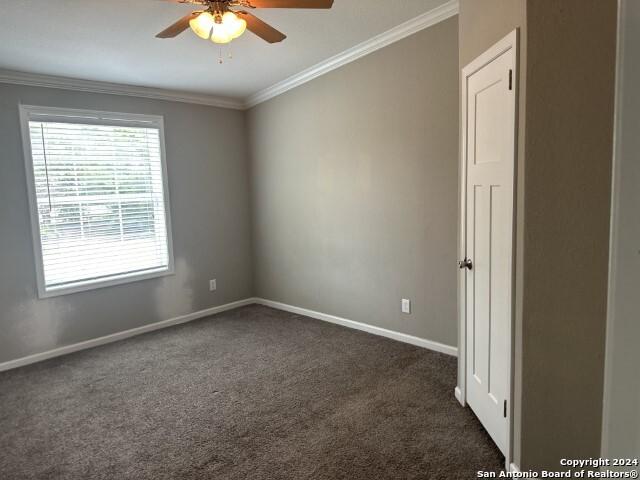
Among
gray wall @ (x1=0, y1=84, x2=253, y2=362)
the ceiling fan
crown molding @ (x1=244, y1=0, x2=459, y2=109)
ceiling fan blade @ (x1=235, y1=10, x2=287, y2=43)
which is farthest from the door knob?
gray wall @ (x1=0, y1=84, x2=253, y2=362)

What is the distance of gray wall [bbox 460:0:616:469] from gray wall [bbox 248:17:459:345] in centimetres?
142

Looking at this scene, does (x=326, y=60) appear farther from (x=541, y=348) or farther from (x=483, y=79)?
(x=541, y=348)

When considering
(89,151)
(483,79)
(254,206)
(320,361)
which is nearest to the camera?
(483,79)

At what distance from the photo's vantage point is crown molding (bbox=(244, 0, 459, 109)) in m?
2.93

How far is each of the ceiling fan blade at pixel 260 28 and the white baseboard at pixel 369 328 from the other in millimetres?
2540

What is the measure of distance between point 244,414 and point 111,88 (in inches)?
130

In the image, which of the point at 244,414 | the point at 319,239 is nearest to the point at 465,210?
the point at 244,414

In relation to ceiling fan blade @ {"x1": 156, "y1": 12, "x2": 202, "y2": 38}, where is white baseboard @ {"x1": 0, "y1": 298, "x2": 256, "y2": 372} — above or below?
below

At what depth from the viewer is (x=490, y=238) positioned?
6.72 ft

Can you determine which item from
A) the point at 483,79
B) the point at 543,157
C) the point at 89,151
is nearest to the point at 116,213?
the point at 89,151

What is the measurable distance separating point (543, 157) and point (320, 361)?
230cm

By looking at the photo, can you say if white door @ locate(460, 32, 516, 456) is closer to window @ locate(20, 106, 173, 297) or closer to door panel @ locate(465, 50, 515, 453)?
door panel @ locate(465, 50, 515, 453)

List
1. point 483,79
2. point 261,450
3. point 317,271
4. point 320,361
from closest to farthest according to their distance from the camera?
1. point 483,79
2. point 261,450
3. point 320,361
4. point 317,271

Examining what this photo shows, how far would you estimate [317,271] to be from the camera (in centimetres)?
436
